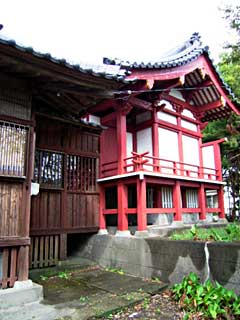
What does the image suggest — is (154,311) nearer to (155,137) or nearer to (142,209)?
(142,209)

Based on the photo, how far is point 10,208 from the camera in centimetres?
516

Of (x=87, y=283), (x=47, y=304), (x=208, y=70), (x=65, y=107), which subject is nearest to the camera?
(x=47, y=304)

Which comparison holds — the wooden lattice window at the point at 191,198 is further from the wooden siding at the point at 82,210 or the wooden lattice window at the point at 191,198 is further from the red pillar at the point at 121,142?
Result: the wooden siding at the point at 82,210

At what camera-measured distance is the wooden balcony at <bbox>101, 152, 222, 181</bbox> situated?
882 centimetres

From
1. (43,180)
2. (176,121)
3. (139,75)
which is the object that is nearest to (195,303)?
(43,180)

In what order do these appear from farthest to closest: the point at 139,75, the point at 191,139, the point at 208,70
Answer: the point at 191,139, the point at 208,70, the point at 139,75

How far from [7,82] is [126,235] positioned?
18.3 ft

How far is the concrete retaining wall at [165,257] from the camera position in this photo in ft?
17.7

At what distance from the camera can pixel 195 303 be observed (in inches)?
202

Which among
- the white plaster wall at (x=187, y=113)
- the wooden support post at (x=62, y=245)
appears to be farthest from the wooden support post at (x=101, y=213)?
the white plaster wall at (x=187, y=113)

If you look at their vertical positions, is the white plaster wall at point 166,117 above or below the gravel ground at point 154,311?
above

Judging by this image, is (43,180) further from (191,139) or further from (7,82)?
(191,139)

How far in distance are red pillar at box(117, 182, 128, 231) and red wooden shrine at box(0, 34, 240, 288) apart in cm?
3

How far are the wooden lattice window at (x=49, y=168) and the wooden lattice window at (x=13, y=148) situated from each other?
2.66 meters
